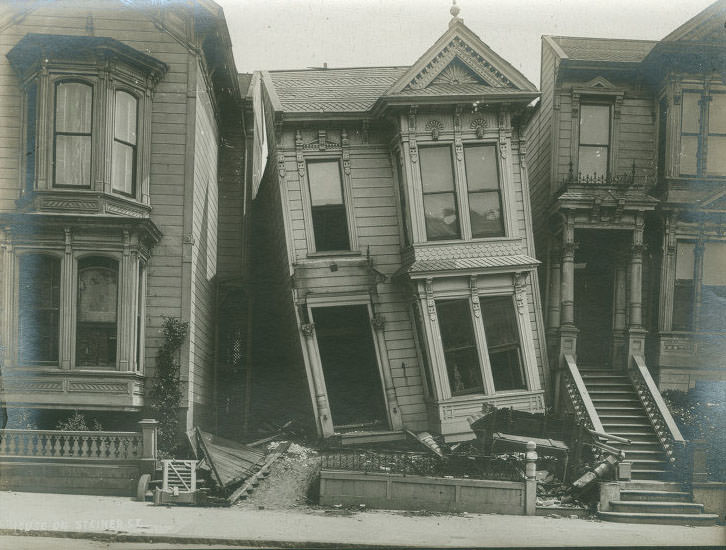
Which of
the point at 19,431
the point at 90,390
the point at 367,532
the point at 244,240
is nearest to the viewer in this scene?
the point at 367,532

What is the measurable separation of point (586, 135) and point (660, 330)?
5.20 m

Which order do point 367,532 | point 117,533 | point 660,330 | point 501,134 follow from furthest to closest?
point 660,330 → point 501,134 → point 367,532 → point 117,533

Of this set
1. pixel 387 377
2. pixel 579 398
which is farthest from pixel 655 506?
pixel 387 377

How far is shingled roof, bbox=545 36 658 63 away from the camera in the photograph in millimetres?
20172

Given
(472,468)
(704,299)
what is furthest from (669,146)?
(472,468)

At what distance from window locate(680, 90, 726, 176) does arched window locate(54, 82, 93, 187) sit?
45.1 feet

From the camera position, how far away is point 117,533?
36.1 feet

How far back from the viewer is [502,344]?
17828 mm

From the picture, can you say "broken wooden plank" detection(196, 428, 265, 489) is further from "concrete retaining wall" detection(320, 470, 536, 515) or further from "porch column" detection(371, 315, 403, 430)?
"porch column" detection(371, 315, 403, 430)

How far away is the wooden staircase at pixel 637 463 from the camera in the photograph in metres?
14.3

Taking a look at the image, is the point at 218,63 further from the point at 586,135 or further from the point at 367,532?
the point at 367,532

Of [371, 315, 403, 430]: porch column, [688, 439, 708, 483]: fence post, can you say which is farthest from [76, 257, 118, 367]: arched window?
[688, 439, 708, 483]: fence post

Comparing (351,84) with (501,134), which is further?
(351,84)

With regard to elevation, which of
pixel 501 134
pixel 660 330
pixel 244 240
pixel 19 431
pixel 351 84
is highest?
pixel 351 84
